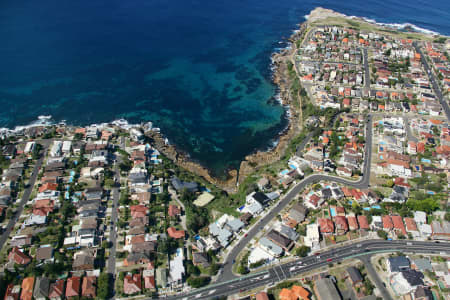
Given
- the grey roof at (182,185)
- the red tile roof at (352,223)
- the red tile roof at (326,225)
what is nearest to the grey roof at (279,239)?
the red tile roof at (326,225)

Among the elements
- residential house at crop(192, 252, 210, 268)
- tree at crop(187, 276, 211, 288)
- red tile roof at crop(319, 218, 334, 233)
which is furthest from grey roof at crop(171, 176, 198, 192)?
red tile roof at crop(319, 218, 334, 233)

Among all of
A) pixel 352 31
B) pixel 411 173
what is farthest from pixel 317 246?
pixel 352 31

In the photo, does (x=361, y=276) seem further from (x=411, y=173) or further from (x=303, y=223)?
(x=411, y=173)

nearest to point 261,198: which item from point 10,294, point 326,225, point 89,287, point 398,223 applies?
point 326,225

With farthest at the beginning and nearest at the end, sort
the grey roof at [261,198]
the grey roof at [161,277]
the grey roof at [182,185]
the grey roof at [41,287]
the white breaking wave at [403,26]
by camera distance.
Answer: the white breaking wave at [403,26] → the grey roof at [182,185] → the grey roof at [261,198] → the grey roof at [161,277] → the grey roof at [41,287]

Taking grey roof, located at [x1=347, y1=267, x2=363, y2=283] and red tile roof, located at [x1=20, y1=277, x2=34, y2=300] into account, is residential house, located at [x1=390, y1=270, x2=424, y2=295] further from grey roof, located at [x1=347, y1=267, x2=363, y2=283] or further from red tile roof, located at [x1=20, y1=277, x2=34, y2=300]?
red tile roof, located at [x1=20, y1=277, x2=34, y2=300]

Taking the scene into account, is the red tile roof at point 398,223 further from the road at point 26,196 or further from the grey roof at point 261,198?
the road at point 26,196
